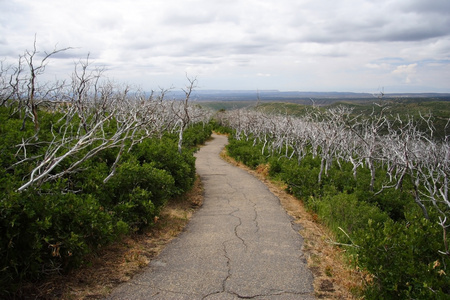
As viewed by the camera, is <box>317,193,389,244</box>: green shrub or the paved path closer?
the paved path

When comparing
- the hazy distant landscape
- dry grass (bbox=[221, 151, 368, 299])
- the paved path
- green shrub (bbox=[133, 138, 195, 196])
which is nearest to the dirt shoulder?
dry grass (bbox=[221, 151, 368, 299])

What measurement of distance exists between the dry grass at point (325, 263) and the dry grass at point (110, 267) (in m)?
2.28

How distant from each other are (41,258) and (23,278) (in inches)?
9.5

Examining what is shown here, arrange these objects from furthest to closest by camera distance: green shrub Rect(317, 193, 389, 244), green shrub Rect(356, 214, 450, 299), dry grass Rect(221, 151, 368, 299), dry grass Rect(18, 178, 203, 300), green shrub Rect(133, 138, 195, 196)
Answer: green shrub Rect(133, 138, 195, 196) → green shrub Rect(317, 193, 389, 244) → dry grass Rect(221, 151, 368, 299) → dry grass Rect(18, 178, 203, 300) → green shrub Rect(356, 214, 450, 299)

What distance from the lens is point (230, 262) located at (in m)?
4.73

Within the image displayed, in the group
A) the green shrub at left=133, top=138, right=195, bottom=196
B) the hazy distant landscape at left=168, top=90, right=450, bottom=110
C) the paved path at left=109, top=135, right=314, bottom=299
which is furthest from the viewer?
the hazy distant landscape at left=168, top=90, right=450, bottom=110

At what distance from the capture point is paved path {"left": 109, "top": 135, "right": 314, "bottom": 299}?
12.7 feet

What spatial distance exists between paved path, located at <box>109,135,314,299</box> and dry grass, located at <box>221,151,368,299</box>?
0.15 m

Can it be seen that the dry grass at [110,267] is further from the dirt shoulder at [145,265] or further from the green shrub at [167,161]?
the green shrub at [167,161]

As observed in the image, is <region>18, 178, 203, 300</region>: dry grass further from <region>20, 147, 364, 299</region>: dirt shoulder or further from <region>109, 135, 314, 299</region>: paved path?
<region>109, 135, 314, 299</region>: paved path

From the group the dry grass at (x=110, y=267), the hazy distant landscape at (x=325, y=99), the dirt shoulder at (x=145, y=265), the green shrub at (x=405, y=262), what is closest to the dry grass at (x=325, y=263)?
the dirt shoulder at (x=145, y=265)

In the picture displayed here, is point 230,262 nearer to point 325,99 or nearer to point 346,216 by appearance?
point 346,216

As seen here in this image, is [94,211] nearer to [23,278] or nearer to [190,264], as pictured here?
[23,278]

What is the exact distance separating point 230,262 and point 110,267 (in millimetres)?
1590
